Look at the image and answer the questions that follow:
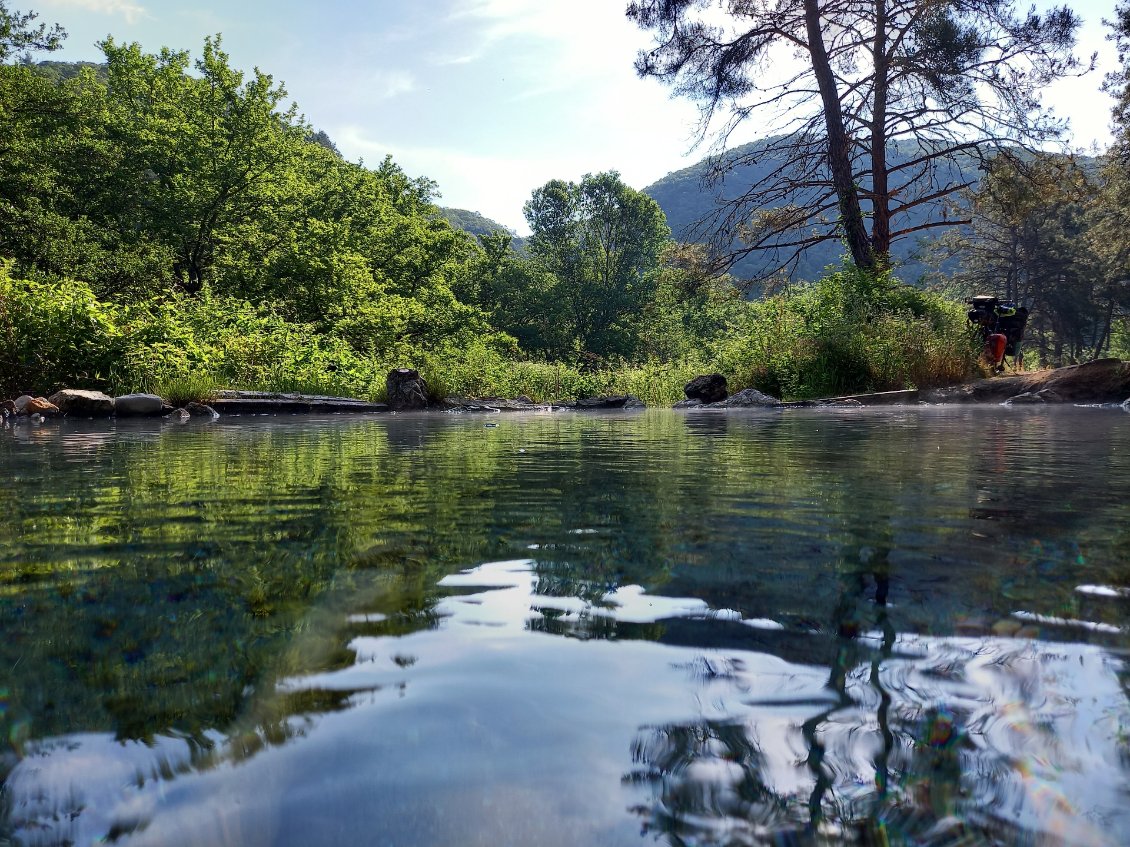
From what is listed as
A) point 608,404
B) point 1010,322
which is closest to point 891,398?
point 1010,322

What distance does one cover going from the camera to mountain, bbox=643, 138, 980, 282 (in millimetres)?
19589

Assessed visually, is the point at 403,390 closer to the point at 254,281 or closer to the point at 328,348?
the point at 328,348

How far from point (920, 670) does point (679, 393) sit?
22.9 metres

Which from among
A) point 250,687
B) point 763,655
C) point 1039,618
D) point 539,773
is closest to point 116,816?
point 250,687

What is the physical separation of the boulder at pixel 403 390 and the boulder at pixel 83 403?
19.7 feet

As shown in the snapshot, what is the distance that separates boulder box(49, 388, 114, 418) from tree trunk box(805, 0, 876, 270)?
1664 centimetres

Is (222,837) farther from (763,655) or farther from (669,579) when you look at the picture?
(669,579)

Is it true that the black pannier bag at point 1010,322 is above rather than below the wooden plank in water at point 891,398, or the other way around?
above

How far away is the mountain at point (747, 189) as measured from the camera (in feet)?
64.3

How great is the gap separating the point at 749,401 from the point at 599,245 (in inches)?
1613

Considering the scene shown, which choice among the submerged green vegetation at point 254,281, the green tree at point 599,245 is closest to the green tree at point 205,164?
the submerged green vegetation at point 254,281

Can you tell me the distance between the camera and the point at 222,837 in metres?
0.84

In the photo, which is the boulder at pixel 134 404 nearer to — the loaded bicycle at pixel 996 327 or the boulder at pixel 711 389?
the boulder at pixel 711 389

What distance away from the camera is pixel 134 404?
37.4 feet
